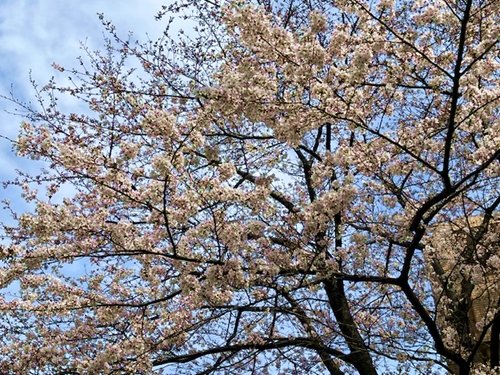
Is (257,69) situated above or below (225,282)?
above

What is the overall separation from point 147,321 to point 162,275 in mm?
601

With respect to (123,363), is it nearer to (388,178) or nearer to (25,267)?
(25,267)

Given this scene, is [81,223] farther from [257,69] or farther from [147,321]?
[257,69]

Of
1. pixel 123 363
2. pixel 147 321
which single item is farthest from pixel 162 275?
pixel 123 363

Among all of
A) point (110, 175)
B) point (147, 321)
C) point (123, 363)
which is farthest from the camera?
point (147, 321)

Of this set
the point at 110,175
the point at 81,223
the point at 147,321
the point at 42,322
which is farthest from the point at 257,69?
the point at 42,322

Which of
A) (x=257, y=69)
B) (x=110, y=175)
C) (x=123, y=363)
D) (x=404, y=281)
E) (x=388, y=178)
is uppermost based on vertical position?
(x=257, y=69)

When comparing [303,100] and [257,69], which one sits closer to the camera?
[303,100]

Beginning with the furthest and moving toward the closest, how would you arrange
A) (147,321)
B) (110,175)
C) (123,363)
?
1. (147,321)
2. (123,363)
3. (110,175)

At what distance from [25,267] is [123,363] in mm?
1529

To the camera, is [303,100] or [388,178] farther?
[388,178]

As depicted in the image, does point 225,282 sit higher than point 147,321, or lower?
lower

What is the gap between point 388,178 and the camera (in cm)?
634

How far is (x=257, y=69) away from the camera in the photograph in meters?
5.88
